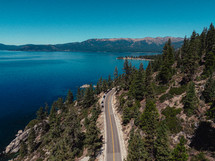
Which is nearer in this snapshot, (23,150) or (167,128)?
(167,128)

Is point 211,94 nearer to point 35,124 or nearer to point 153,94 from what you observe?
point 153,94

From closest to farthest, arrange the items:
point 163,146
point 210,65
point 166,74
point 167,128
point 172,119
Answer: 1. point 163,146
2. point 167,128
3. point 172,119
4. point 210,65
5. point 166,74

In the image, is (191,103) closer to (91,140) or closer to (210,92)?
(210,92)

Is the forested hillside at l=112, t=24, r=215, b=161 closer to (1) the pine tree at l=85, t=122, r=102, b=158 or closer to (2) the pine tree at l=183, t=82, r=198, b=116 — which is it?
(2) the pine tree at l=183, t=82, r=198, b=116

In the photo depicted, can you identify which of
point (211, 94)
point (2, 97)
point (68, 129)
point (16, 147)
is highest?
point (211, 94)

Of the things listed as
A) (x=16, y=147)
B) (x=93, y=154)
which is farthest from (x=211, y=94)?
(x=16, y=147)

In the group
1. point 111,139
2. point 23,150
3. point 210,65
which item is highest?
point 210,65

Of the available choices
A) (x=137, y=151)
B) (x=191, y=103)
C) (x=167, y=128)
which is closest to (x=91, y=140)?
(x=137, y=151)

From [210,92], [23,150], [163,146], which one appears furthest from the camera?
[23,150]

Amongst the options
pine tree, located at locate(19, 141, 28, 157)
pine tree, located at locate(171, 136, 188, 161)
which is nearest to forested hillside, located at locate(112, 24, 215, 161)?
pine tree, located at locate(171, 136, 188, 161)

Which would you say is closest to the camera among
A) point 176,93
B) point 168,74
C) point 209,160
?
point 209,160

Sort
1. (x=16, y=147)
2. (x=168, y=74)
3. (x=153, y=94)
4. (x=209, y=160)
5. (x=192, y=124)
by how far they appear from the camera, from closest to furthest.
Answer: (x=209, y=160) < (x=192, y=124) < (x=153, y=94) < (x=168, y=74) < (x=16, y=147)
